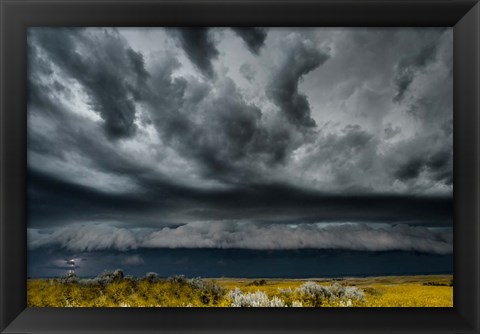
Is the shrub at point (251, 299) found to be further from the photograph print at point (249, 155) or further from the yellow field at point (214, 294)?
the photograph print at point (249, 155)

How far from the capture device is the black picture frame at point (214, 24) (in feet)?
5.55

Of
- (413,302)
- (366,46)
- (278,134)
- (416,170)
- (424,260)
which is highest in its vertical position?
(366,46)

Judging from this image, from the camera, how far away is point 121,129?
2.72 metres

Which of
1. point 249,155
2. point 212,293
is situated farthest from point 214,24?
point 212,293

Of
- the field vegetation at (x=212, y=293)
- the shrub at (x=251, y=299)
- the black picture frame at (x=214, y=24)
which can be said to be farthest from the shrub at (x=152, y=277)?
the black picture frame at (x=214, y=24)

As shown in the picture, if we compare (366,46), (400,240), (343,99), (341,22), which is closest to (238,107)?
(343,99)

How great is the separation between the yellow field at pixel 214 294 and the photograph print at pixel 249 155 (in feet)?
0.30

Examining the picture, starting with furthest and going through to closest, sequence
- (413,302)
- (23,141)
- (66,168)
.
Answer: (66,168) → (413,302) → (23,141)

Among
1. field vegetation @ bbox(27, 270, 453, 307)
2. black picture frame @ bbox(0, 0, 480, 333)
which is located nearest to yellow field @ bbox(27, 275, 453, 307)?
field vegetation @ bbox(27, 270, 453, 307)

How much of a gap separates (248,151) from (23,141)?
4.39 ft

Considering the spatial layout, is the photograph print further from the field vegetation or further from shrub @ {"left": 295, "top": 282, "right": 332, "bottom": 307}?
shrub @ {"left": 295, "top": 282, "right": 332, "bottom": 307}

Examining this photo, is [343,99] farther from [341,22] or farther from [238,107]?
[341,22]

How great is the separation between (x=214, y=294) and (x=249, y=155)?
85 centimetres

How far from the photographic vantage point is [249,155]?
2725mm
